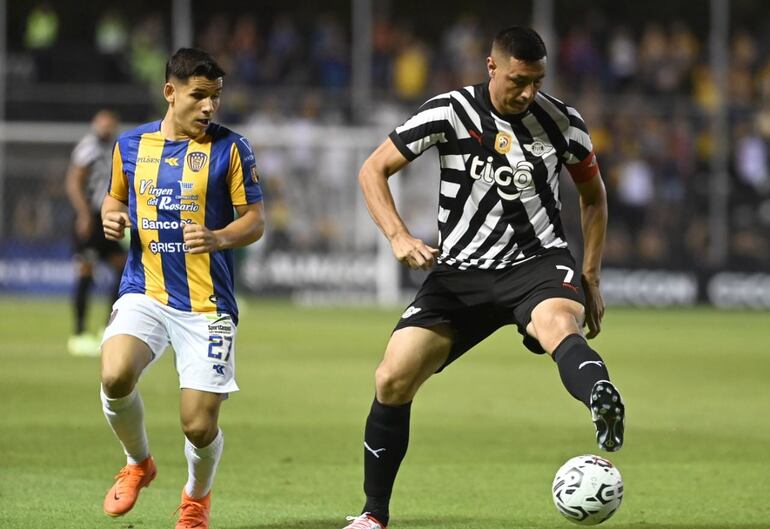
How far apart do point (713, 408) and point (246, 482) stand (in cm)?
489

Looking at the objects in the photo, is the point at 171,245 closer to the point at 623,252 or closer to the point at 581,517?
the point at 581,517

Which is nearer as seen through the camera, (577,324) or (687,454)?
(577,324)

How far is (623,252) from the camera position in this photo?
2373 cm

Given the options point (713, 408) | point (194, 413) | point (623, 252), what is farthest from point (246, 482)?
point (623, 252)

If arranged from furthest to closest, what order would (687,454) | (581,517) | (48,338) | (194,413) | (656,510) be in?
(48,338)
(687,454)
(656,510)
(194,413)
(581,517)

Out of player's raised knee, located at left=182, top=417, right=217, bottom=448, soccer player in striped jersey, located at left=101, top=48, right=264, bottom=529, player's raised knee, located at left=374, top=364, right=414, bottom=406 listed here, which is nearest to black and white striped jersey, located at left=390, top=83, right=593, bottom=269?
player's raised knee, located at left=374, top=364, right=414, bottom=406

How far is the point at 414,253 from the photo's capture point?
596 cm

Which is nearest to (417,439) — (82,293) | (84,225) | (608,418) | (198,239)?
(198,239)

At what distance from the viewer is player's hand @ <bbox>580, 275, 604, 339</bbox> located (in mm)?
6590

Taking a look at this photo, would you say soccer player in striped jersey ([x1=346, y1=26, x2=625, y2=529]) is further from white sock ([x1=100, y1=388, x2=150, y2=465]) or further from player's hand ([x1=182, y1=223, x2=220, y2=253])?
white sock ([x1=100, y1=388, x2=150, y2=465])

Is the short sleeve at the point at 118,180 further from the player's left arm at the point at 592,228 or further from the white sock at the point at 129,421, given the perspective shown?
the player's left arm at the point at 592,228

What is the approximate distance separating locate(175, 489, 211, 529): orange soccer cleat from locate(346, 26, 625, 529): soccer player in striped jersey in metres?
0.67

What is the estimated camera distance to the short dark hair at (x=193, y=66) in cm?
642

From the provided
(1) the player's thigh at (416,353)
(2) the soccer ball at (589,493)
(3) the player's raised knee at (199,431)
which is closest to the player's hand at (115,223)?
(3) the player's raised knee at (199,431)
